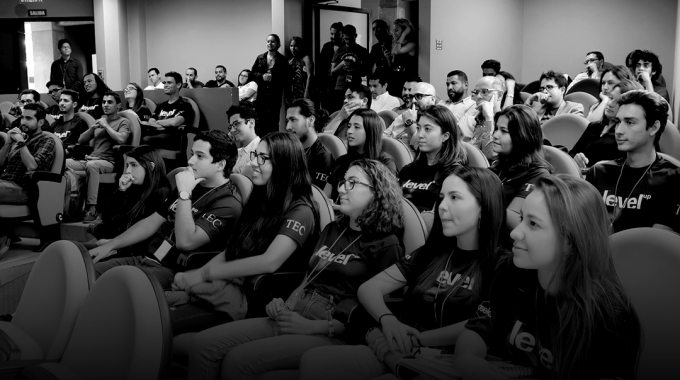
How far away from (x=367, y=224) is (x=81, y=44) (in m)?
13.9

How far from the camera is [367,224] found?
208cm

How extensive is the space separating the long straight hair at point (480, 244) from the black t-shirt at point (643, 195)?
0.76 m

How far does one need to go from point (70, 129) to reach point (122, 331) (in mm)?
5953

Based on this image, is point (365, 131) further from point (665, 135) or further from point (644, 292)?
point (644, 292)

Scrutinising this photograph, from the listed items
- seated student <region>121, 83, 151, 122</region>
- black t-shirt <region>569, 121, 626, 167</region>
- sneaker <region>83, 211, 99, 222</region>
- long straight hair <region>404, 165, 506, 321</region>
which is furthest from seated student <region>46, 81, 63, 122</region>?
long straight hair <region>404, 165, 506, 321</region>

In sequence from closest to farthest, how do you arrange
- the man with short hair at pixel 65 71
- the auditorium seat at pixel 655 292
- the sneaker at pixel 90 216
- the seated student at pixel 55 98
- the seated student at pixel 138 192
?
the auditorium seat at pixel 655 292
the seated student at pixel 138 192
the sneaker at pixel 90 216
the seated student at pixel 55 98
the man with short hair at pixel 65 71

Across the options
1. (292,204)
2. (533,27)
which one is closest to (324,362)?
(292,204)

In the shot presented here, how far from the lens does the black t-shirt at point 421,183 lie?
9.50 ft

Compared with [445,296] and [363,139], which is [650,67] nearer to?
[363,139]

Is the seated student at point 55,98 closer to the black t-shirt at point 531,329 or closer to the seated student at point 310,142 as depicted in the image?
the seated student at point 310,142

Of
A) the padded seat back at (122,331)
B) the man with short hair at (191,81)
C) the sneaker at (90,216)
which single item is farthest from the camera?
the man with short hair at (191,81)

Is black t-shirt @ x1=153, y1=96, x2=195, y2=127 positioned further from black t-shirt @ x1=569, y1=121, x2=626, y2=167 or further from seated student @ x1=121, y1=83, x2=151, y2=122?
black t-shirt @ x1=569, y1=121, x2=626, y2=167

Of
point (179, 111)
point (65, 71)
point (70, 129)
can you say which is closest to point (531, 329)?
point (179, 111)

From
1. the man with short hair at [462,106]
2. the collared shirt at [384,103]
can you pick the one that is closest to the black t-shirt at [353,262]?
the man with short hair at [462,106]
